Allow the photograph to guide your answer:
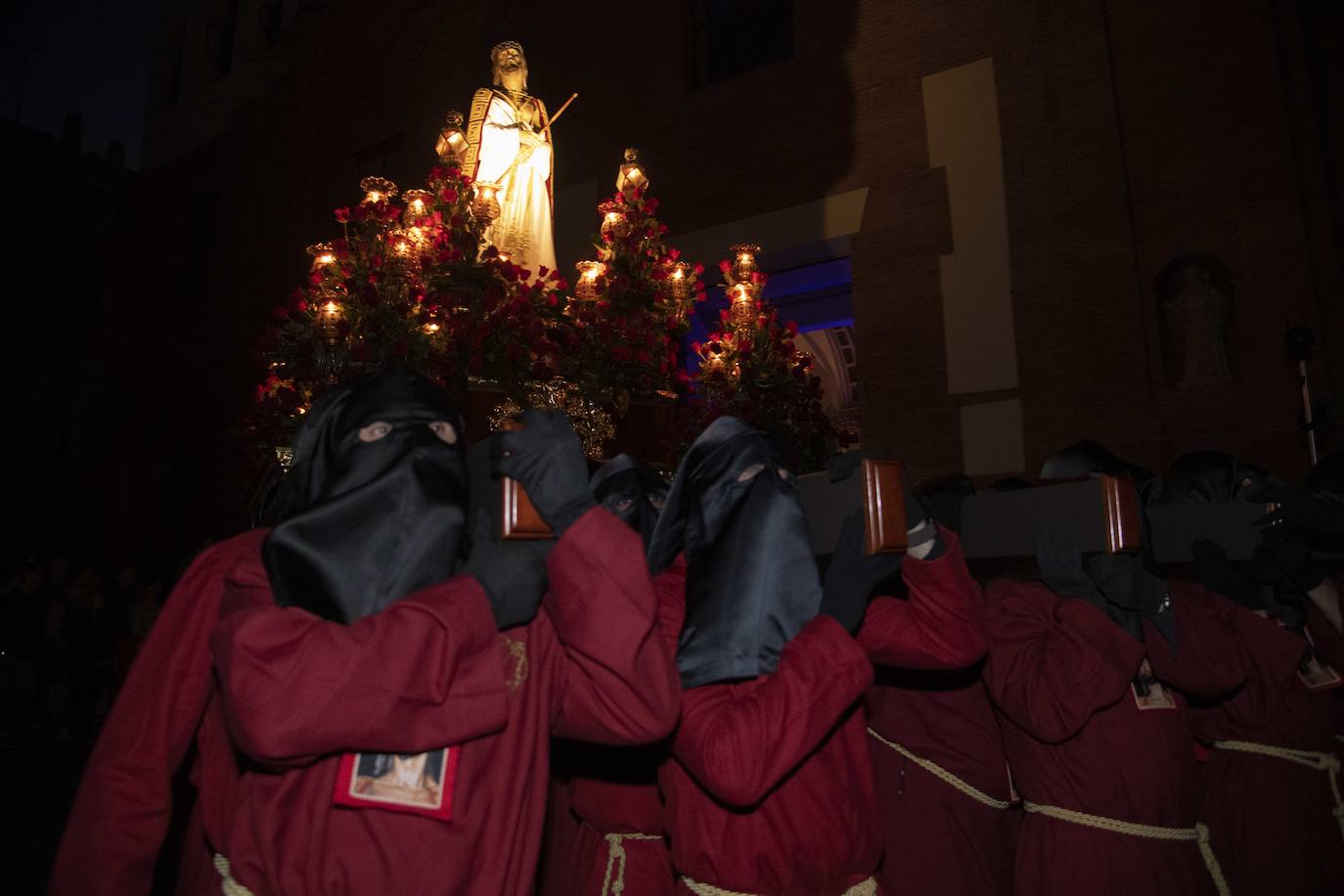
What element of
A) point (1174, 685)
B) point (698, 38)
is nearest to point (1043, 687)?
point (1174, 685)

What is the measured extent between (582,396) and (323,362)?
120 cm

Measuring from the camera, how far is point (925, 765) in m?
3.38

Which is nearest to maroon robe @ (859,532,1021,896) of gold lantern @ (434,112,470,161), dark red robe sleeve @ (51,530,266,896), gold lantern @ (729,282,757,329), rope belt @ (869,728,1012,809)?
rope belt @ (869,728,1012,809)

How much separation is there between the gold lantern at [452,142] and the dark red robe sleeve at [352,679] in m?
4.12

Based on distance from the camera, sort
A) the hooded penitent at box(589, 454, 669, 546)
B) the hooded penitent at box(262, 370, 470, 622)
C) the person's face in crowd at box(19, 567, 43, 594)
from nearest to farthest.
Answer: the hooded penitent at box(262, 370, 470, 622) < the hooded penitent at box(589, 454, 669, 546) < the person's face in crowd at box(19, 567, 43, 594)

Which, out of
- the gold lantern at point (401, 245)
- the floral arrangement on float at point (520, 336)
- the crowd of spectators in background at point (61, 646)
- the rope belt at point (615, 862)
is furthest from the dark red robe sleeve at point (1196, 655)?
the crowd of spectators in background at point (61, 646)

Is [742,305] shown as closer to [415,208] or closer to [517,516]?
[415,208]

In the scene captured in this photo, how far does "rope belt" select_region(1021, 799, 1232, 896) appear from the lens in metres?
2.86

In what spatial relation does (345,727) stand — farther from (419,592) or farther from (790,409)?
(790,409)

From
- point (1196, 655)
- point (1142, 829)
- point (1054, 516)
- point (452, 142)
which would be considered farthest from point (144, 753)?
point (452, 142)

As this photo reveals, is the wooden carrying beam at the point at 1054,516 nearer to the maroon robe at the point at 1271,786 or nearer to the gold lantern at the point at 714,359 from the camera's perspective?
the maroon robe at the point at 1271,786

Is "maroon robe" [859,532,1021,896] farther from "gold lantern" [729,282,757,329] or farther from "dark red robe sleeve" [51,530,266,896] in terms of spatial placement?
"gold lantern" [729,282,757,329]

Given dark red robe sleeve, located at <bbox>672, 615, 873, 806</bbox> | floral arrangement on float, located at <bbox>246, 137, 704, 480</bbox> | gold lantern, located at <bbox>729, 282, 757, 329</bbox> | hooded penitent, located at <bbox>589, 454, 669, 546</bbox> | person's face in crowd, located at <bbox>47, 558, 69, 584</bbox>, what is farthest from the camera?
person's face in crowd, located at <bbox>47, 558, 69, 584</bbox>

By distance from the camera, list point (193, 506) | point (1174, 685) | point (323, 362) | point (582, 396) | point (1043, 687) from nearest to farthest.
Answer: point (1043, 687), point (1174, 685), point (323, 362), point (582, 396), point (193, 506)
